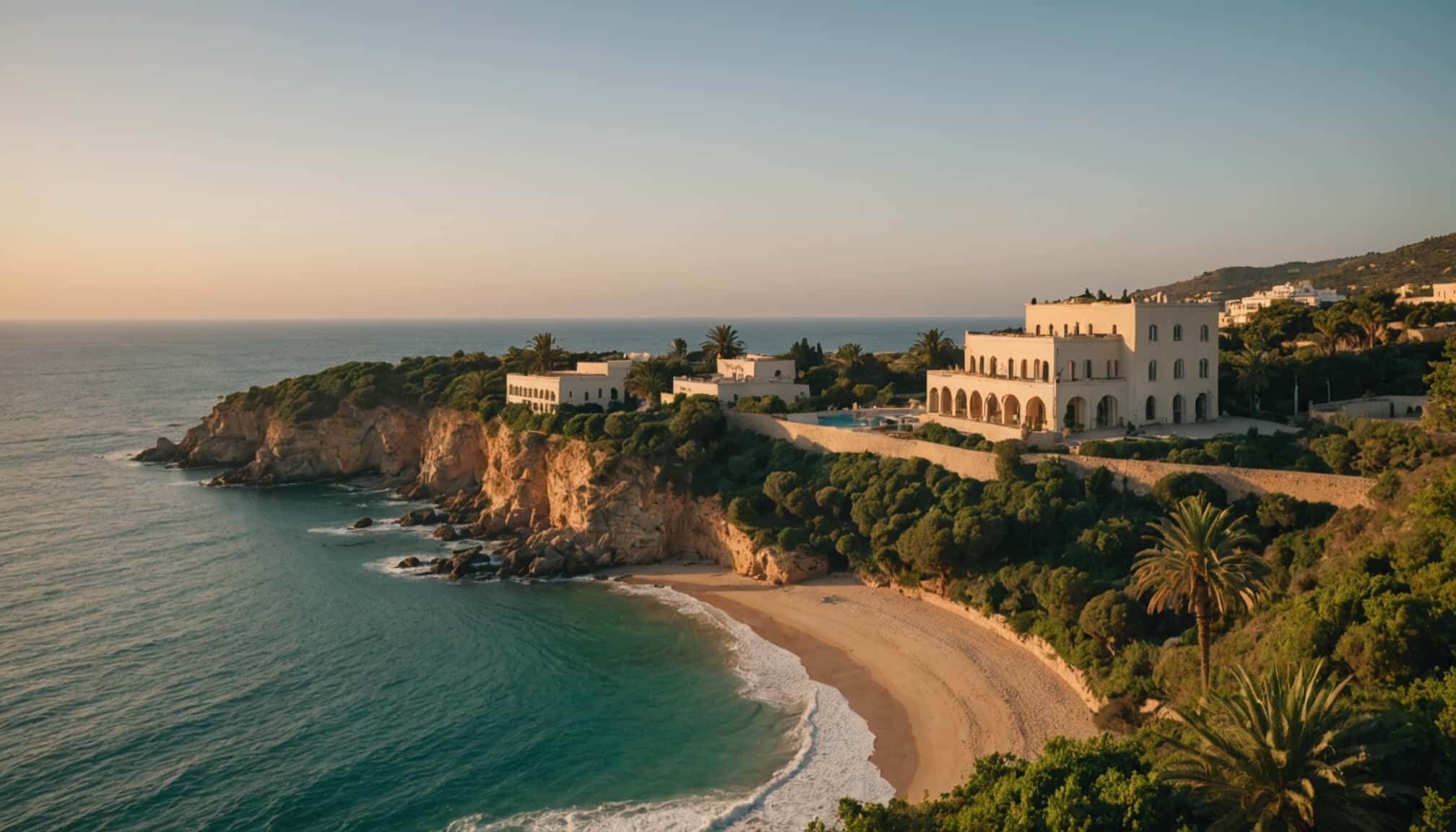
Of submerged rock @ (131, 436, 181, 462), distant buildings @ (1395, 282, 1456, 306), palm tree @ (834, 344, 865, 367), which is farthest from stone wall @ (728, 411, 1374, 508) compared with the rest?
distant buildings @ (1395, 282, 1456, 306)

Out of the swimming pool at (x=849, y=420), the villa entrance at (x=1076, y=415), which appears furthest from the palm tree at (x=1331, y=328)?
the swimming pool at (x=849, y=420)

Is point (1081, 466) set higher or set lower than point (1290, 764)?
higher

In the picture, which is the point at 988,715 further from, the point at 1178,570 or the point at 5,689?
the point at 5,689

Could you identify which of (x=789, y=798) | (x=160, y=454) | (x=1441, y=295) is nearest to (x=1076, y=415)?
(x=789, y=798)

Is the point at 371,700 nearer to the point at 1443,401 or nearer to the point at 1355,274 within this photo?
the point at 1443,401

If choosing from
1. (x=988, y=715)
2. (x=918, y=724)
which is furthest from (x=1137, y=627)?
(x=918, y=724)

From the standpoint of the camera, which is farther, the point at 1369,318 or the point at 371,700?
the point at 1369,318
